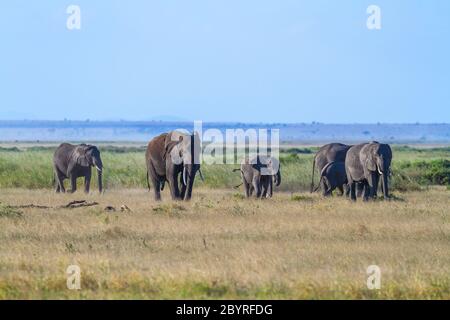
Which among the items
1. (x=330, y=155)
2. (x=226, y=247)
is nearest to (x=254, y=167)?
(x=330, y=155)

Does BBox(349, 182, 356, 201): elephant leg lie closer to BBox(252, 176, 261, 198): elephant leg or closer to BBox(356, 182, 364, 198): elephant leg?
BBox(356, 182, 364, 198): elephant leg

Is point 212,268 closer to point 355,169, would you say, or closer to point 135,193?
point 355,169

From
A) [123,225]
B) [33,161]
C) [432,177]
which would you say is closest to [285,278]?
[123,225]

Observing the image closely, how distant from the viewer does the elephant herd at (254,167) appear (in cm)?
3002

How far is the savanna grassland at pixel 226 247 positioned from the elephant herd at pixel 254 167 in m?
0.80

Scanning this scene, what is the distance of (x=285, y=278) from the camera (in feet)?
50.8

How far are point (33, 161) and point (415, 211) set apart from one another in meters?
25.3

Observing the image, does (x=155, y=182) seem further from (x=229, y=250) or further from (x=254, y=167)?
(x=229, y=250)

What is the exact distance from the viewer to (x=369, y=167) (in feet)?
102

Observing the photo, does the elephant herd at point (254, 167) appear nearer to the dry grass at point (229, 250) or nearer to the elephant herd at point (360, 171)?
the elephant herd at point (360, 171)

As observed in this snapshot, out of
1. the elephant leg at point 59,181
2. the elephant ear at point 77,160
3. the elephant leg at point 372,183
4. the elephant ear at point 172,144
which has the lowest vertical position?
the elephant leg at point 59,181

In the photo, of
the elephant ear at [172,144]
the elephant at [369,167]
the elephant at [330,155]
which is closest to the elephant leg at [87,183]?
the elephant ear at [172,144]

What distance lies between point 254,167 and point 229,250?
14.3m

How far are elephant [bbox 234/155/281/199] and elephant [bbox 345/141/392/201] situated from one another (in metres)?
2.29
